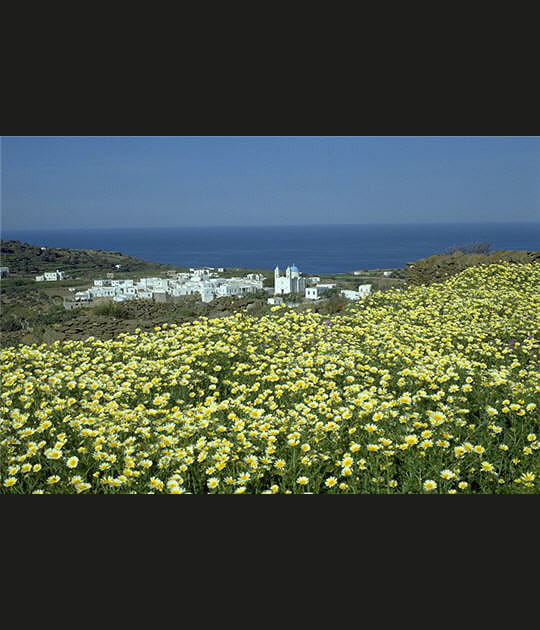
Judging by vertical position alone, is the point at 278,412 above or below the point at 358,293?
below

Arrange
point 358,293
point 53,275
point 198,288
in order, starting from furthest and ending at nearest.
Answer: point 198,288
point 53,275
point 358,293

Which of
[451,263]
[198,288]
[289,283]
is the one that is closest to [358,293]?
[289,283]

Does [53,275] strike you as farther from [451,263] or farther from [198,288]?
[451,263]

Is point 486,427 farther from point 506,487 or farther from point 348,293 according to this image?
point 348,293

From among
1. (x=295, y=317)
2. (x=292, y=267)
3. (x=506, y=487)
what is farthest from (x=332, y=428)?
(x=292, y=267)

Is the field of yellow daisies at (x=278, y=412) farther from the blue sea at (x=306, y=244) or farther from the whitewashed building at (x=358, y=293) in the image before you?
the blue sea at (x=306, y=244)

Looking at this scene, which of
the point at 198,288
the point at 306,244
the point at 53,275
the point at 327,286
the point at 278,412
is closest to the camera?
the point at 278,412

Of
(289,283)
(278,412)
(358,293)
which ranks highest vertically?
(289,283)
